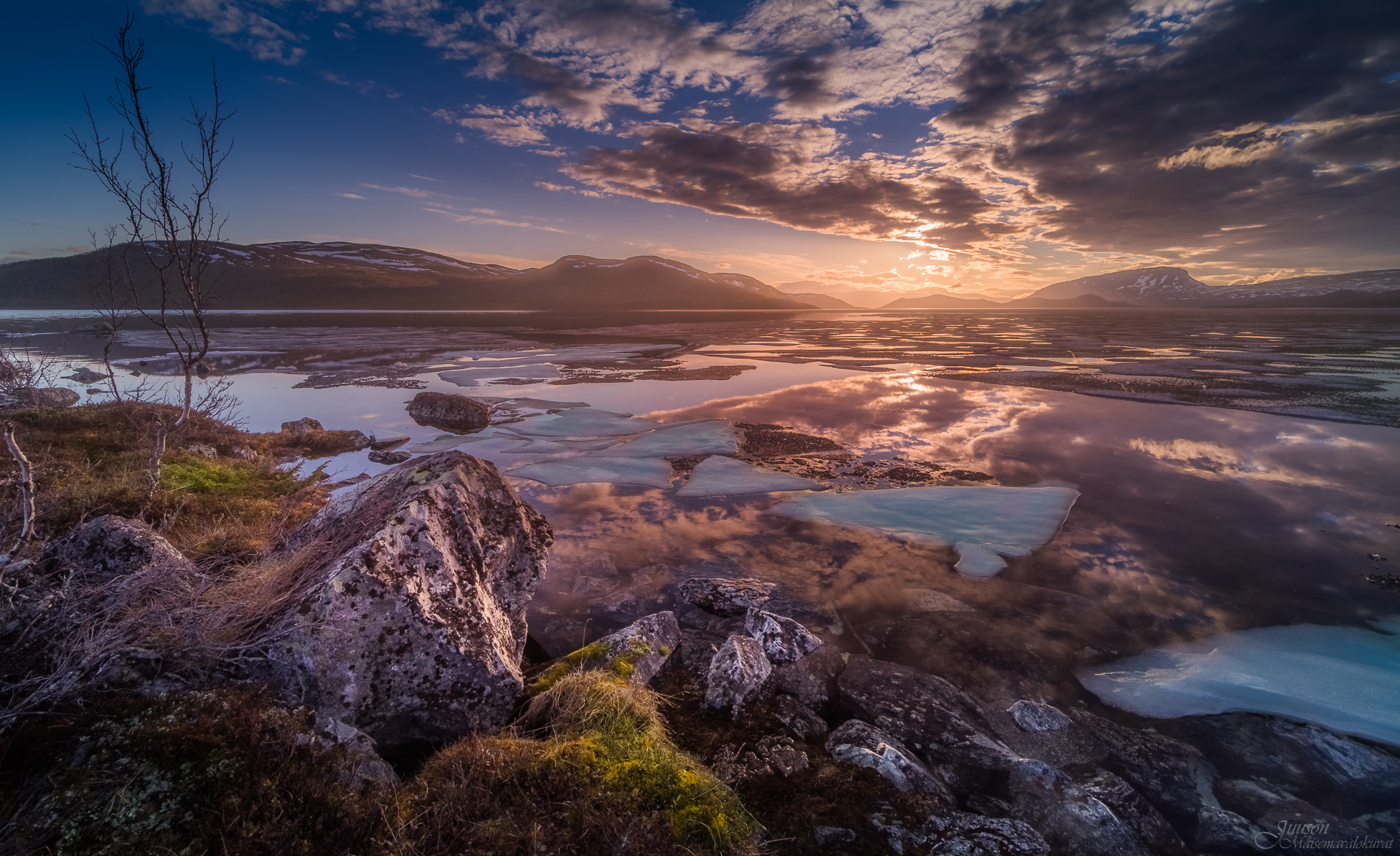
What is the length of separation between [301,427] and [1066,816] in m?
18.0

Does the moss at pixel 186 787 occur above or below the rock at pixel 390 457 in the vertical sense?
above

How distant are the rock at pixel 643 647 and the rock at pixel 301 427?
44.7 feet

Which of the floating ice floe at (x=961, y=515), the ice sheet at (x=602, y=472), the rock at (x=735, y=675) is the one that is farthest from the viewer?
the ice sheet at (x=602, y=472)

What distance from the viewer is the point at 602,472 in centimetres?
1238

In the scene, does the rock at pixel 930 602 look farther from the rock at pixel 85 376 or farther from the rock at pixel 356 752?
the rock at pixel 85 376

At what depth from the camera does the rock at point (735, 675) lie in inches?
189

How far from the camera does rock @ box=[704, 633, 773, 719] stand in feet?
15.8

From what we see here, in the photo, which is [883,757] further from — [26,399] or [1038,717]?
[26,399]

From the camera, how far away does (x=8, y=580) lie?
12.4ft

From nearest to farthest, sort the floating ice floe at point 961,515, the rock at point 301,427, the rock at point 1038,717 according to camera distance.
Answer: the rock at point 1038,717
the floating ice floe at point 961,515
the rock at point 301,427

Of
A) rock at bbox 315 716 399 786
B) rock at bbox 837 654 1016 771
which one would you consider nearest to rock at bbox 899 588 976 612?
rock at bbox 837 654 1016 771

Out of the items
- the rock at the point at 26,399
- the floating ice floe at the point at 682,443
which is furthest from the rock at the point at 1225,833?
the rock at the point at 26,399

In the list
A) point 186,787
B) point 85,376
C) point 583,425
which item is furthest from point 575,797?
point 85,376

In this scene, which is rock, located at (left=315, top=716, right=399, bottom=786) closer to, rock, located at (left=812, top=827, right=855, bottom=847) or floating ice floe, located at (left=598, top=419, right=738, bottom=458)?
rock, located at (left=812, top=827, right=855, bottom=847)
